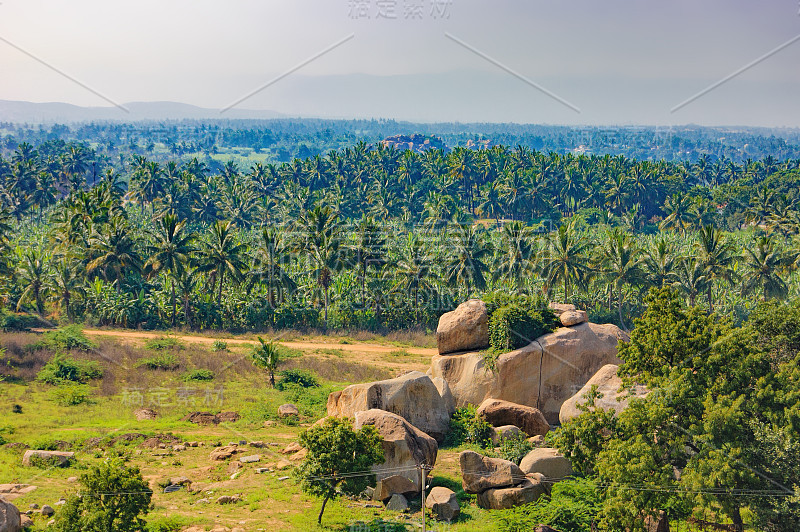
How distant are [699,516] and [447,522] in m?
8.45

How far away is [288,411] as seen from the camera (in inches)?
1373

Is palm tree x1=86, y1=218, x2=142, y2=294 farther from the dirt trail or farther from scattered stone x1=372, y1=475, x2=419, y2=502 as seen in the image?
scattered stone x1=372, y1=475, x2=419, y2=502

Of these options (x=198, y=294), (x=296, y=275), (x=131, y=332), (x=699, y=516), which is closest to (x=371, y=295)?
(x=296, y=275)

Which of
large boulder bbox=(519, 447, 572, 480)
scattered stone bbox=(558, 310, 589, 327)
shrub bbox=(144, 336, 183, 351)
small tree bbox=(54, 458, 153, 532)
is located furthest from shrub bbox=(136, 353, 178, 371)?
large boulder bbox=(519, 447, 572, 480)

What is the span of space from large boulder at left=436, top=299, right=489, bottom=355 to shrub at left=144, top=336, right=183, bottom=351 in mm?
22446

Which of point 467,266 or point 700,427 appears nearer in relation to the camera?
point 700,427

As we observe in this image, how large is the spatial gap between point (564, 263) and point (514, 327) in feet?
88.8

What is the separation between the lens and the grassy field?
2333 centimetres

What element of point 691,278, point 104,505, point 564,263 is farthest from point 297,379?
point 691,278

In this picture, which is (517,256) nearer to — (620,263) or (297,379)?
(620,263)

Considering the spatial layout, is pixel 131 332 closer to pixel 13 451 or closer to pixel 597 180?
pixel 13 451

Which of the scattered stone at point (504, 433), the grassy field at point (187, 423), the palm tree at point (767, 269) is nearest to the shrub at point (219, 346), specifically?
the grassy field at point (187, 423)

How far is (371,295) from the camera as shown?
60938 mm

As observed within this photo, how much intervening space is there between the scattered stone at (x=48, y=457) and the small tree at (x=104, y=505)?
A: 782 cm
